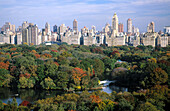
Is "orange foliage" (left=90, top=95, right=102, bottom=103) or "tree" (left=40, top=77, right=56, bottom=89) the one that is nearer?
"orange foliage" (left=90, top=95, right=102, bottom=103)

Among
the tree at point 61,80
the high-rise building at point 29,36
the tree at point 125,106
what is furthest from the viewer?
the high-rise building at point 29,36

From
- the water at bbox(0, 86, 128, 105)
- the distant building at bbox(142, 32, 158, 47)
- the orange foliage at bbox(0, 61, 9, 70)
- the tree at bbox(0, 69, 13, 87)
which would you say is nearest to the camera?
the water at bbox(0, 86, 128, 105)

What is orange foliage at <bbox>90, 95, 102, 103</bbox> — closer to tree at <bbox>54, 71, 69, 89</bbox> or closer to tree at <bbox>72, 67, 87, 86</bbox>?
tree at <bbox>72, 67, 87, 86</bbox>

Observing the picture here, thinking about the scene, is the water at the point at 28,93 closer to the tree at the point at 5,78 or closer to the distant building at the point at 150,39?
the tree at the point at 5,78

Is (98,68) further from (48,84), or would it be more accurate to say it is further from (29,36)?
(29,36)

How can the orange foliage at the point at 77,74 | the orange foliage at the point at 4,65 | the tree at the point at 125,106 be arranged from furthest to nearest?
the orange foliage at the point at 4,65 → the orange foliage at the point at 77,74 → the tree at the point at 125,106

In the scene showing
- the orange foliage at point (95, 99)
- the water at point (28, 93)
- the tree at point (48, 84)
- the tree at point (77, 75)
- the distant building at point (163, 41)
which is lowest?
the water at point (28, 93)

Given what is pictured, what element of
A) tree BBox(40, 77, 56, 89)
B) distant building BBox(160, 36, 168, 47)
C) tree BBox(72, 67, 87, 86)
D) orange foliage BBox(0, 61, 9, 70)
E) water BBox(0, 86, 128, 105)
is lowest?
water BBox(0, 86, 128, 105)

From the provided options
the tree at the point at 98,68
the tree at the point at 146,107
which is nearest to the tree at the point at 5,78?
the tree at the point at 98,68

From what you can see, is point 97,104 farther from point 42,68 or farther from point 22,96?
point 42,68

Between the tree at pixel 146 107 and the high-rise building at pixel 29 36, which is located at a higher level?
the high-rise building at pixel 29 36

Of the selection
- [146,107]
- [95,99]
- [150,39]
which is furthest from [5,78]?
[150,39]

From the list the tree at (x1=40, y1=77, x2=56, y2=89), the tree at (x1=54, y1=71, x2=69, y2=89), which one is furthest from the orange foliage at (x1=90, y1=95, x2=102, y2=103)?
the tree at (x1=40, y1=77, x2=56, y2=89)
